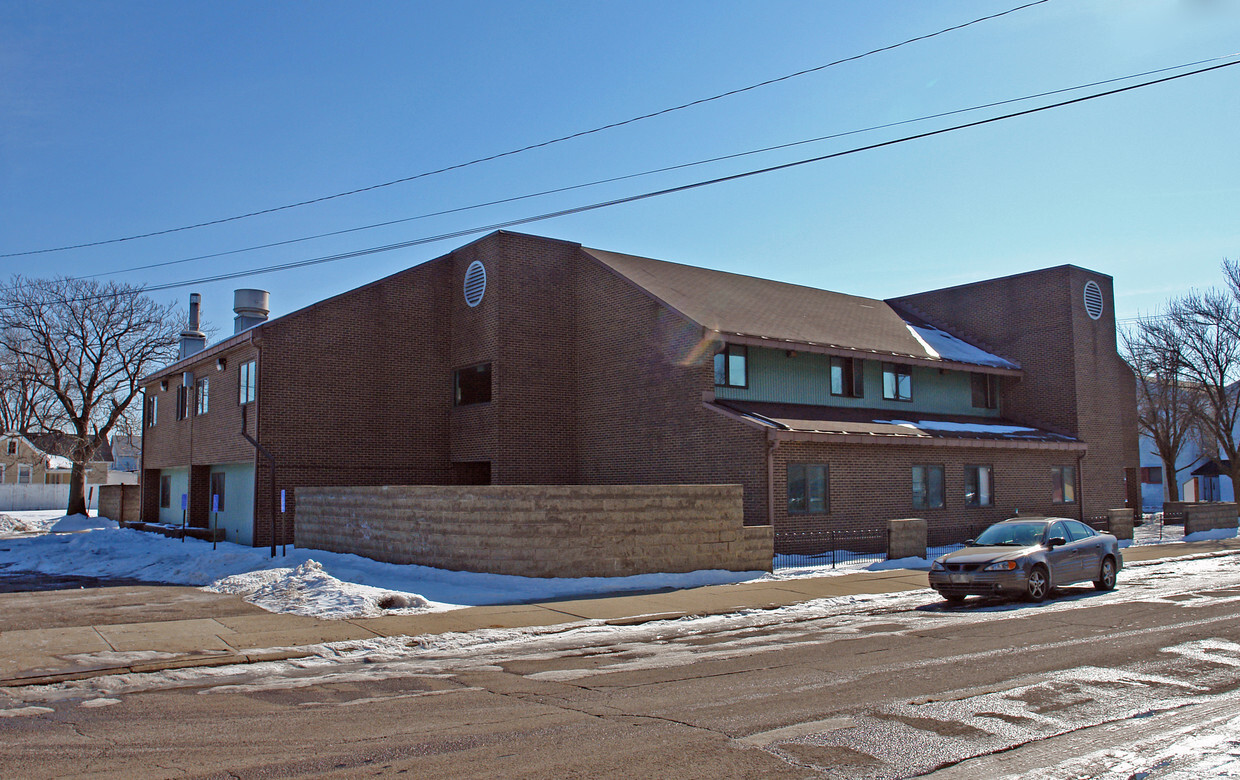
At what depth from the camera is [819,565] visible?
816 inches

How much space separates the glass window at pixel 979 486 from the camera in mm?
27047

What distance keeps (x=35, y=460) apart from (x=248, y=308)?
4501 centimetres

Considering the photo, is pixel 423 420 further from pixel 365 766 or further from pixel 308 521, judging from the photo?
pixel 365 766

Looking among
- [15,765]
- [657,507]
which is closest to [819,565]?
[657,507]

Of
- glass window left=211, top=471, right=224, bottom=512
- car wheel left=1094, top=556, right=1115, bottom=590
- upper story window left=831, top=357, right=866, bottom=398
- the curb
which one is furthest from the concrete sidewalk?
glass window left=211, top=471, right=224, bottom=512

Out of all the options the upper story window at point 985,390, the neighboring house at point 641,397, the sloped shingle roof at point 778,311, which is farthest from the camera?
the upper story window at point 985,390

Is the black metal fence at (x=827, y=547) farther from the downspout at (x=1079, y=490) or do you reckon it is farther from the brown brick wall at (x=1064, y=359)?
the brown brick wall at (x=1064, y=359)

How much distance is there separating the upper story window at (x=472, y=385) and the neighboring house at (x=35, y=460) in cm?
4363

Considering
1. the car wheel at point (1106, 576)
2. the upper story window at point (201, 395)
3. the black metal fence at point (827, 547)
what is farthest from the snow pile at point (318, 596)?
the upper story window at point (201, 395)

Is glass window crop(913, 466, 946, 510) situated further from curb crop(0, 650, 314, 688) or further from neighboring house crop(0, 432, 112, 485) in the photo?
neighboring house crop(0, 432, 112, 485)

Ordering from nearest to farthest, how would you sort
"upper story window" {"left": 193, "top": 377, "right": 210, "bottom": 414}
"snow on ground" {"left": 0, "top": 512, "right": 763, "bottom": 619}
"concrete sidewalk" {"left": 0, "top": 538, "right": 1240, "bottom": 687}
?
"concrete sidewalk" {"left": 0, "top": 538, "right": 1240, "bottom": 687}
"snow on ground" {"left": 0, "top": 512, "right": 763, "bottom": 619}
"upper story window" {"left": 193, "top": 377, "right": 210, "bottom": 414}

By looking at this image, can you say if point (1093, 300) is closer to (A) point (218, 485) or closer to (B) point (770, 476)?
(B) point (770, 476)

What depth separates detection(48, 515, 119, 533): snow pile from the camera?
39.2m

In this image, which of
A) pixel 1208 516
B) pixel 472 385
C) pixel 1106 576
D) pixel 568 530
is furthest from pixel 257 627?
pixel 1208 516
